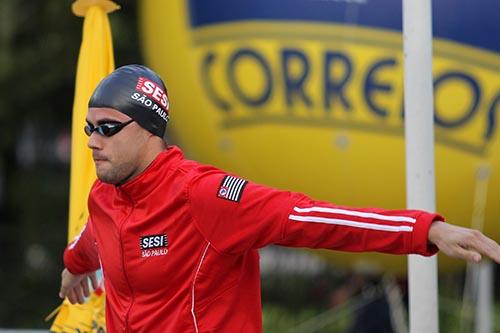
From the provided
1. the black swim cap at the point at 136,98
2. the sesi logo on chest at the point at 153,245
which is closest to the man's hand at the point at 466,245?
the sesi logo on chest at the point at 153,245

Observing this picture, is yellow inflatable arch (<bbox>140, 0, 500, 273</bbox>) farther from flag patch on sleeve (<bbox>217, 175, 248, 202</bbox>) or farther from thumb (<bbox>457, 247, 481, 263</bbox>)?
thumb (<bbox>457, 247, 481, 263</bbox>)

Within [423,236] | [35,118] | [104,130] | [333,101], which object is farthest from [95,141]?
[35,118]

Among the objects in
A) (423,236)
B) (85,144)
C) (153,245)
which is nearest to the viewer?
(423,236)

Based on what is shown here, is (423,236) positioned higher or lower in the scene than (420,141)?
lower

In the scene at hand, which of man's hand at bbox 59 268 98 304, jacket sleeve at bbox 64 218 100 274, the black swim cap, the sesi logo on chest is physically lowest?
man's hand at bbox 59 268 98 304

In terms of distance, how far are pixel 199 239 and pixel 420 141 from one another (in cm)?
110

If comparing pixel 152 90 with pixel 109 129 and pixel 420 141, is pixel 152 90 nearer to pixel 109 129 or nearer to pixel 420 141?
pixel 109 129

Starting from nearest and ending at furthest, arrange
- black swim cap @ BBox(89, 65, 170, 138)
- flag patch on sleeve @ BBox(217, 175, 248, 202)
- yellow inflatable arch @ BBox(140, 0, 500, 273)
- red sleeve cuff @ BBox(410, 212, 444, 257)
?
red sleeve cuff @ BBox(410, 212, 444, 257), flag patch on sleeve @ BBox(217, 175, 248, 202), black swim cap @ BBox(89, 65, 170, 138), yellow inflatable arch @ BBox(140, 0, 500, 273)

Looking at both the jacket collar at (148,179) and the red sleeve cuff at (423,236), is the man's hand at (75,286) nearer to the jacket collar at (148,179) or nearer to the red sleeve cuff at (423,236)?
the jacket collar at (148,179)

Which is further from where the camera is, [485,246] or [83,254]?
[83,254]

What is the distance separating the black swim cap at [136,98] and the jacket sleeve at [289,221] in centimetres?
32

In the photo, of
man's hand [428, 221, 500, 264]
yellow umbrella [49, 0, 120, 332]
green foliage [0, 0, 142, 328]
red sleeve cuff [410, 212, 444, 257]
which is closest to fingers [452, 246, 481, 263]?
man's hand [428, 221, 500, 264]

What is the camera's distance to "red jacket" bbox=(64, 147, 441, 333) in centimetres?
387

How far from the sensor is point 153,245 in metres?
4.11
